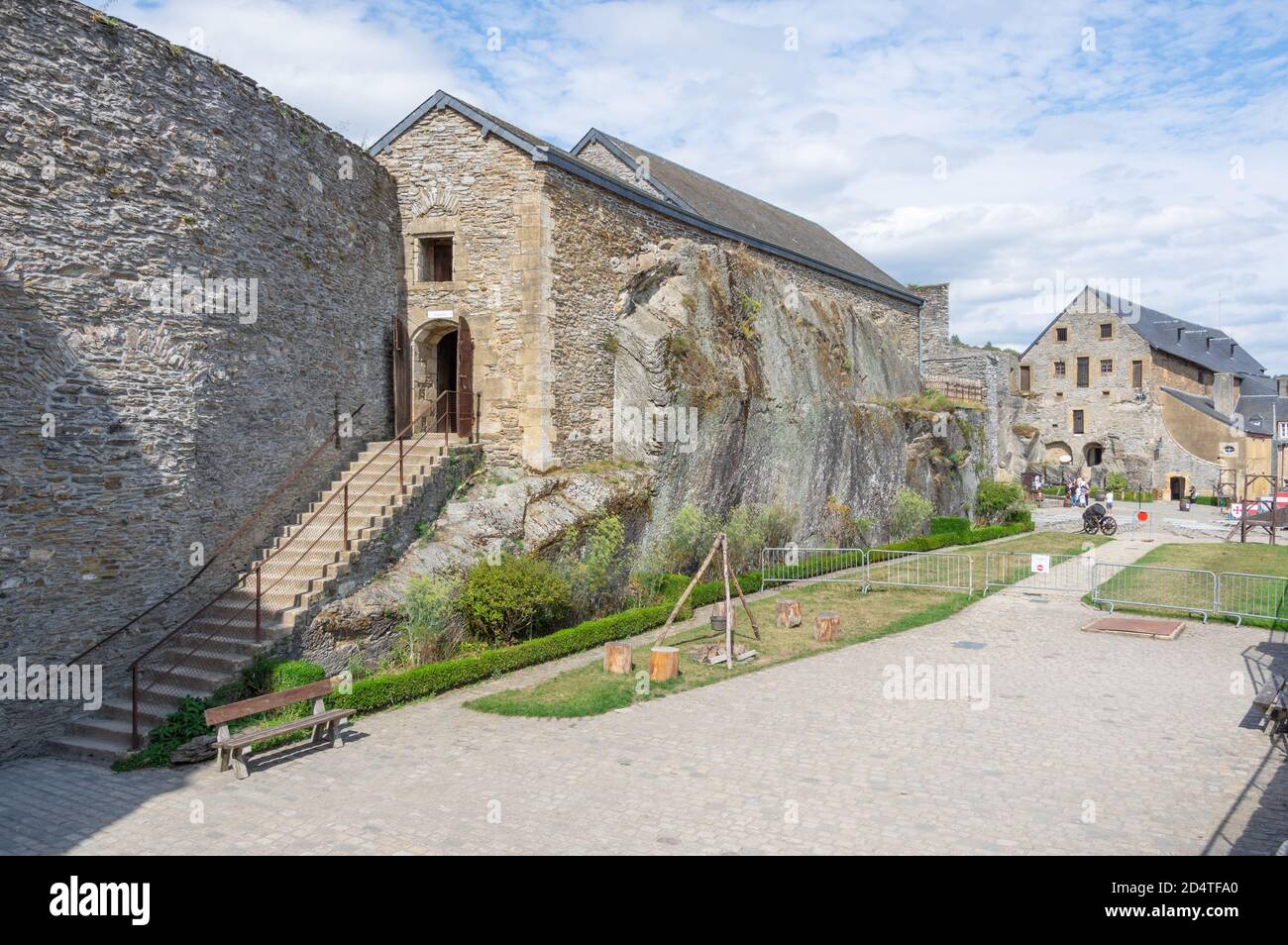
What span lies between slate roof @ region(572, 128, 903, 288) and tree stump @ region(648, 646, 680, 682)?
1440 cm

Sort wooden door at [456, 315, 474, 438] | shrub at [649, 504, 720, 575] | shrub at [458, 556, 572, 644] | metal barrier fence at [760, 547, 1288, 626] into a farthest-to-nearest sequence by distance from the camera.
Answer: shrub at [649, 504, 720, 575] → metal barrier fence at [760, 547, 1288, 626] → wooden door at [456, 315, 474, 438] → shrub at [458, 556, 572, 644]

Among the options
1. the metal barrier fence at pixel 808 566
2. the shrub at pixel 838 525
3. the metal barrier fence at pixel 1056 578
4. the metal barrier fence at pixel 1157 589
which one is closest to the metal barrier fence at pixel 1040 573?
the metal barrier fence at pixel 1056 578

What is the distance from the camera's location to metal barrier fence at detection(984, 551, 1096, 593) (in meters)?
19.3

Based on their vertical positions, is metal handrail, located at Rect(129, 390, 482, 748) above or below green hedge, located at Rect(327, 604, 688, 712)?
above

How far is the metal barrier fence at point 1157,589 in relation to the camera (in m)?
16.6

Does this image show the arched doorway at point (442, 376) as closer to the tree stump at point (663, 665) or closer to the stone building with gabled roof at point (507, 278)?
the stone building with gabled roof at point (507, 278)

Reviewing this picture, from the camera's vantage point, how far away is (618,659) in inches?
502

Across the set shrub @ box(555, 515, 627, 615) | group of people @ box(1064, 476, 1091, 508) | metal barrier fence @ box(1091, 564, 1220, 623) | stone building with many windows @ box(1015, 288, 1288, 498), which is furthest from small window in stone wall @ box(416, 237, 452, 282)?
stone building with many windows @ box(1015, 288, 1288, 498)

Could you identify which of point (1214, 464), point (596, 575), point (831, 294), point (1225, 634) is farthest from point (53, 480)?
point (1214, 464)

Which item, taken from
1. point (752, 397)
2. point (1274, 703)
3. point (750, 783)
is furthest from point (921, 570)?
point (750, 783)

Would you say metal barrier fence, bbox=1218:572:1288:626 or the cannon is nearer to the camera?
metal barrier fence, bbox=1218:572:1288:626

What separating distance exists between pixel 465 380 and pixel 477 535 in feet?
11.5

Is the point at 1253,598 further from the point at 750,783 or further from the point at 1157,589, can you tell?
the point at 750,783

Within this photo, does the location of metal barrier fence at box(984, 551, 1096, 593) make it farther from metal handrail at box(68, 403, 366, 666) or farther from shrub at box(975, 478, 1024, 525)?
metal handrail at box(68, 403, 366, 666)
